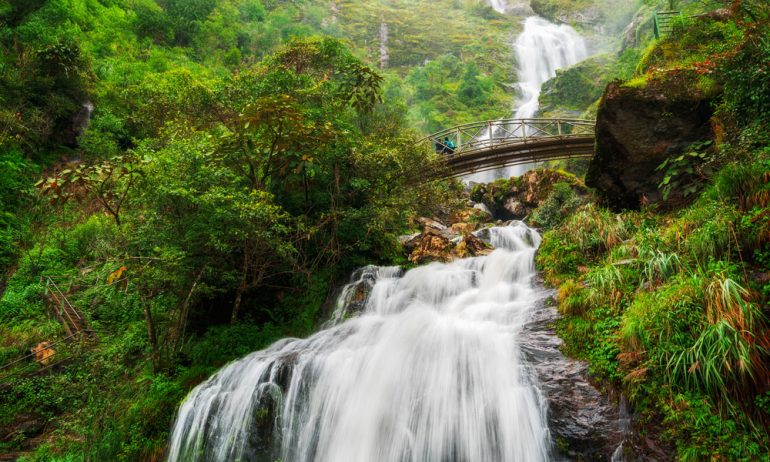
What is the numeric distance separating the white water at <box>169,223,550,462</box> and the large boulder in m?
3.89

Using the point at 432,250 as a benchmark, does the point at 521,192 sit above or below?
above

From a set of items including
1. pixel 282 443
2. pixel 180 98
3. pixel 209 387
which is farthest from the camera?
pixel 180 98

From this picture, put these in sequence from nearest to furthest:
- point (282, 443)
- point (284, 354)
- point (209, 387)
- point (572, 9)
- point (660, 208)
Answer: point (282, 443) → point (209, 387) → point (284, 354) → point (660, 208) → point (572, 9)

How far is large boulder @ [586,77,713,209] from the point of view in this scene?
9.08 metres

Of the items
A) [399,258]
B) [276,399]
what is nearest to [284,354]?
[276,399]

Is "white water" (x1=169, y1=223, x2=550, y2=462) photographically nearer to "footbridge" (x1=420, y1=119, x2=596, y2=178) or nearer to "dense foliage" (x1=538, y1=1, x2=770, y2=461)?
"dense foliage" (x1=538, y1=1, x2=770, y2=461)

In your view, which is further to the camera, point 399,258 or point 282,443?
point 399,258

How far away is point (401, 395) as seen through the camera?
6.51 m

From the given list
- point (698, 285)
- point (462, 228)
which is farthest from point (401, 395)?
point (462, 228)

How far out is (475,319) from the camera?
8375mm

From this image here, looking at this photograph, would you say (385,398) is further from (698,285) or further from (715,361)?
(698,285)

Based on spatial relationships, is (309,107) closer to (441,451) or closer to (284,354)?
(284,354)

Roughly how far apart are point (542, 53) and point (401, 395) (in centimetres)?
5689

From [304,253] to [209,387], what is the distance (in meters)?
4.14
